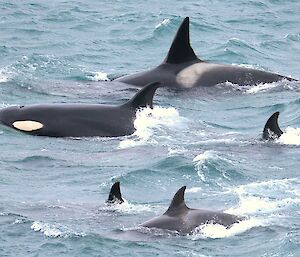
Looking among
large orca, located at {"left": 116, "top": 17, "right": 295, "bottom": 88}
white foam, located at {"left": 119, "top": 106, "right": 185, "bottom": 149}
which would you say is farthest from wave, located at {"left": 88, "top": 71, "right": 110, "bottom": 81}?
white foam, located at {"left": 119, "top": 106, "right": 185, "bottom": 149}

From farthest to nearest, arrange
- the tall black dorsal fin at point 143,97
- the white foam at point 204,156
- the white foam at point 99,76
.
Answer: the white foam at point 99,76, the tall black dorsal fin at point 143,97, the white foam at point 204,156

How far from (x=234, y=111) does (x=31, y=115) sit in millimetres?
5034

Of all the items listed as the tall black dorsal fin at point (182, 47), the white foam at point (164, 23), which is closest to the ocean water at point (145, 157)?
the white foam at point (164, 23)

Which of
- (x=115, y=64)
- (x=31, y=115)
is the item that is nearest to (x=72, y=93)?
(x=31, y=115)

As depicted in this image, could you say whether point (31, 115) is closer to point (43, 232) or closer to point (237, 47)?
point (43, 232)

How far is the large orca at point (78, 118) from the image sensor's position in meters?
24.1

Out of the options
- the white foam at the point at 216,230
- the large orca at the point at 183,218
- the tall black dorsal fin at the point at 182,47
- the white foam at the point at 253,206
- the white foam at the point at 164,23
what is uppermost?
the tall black dorsal fin at the point at 182,47

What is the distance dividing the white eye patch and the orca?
23.6 ft

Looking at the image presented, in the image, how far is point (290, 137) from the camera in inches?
933

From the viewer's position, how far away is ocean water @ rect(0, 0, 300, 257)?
674 inches

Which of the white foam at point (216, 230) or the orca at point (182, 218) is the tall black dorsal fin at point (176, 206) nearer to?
the orca at point (182, 218)

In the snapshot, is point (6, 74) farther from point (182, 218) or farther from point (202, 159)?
point (182, 218)

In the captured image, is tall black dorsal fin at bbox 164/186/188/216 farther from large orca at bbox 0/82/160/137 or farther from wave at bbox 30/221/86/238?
large orca at bbox 0/82/160/137

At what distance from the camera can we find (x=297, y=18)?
1719 inches
